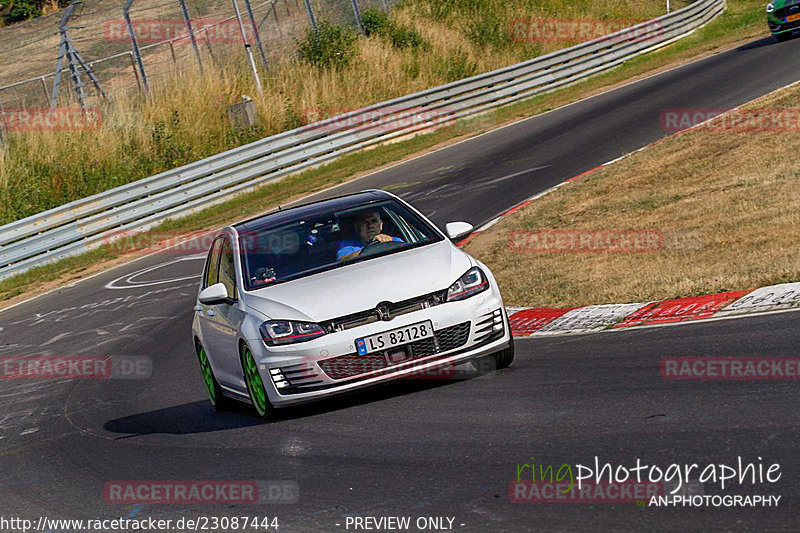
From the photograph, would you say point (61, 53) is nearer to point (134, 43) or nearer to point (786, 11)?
point (134, 43)

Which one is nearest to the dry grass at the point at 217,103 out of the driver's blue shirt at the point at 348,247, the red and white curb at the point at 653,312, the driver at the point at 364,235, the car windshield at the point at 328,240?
the red and white curb at the point at 653,312

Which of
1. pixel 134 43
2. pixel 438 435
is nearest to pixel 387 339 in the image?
pixel 438 435

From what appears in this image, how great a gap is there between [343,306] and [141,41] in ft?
146

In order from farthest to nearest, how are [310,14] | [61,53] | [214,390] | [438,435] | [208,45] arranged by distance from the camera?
[310,14]
[208,45]
[61,53]
[214,390]
[438,435]

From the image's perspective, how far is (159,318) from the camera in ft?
49.3

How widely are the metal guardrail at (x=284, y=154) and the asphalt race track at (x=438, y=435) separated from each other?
10.5m

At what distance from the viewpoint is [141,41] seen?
49.6m

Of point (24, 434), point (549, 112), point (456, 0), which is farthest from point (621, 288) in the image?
point (456, 0)

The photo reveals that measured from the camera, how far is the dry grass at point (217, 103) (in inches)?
1114

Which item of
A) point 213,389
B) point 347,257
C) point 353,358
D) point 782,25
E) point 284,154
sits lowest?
point 284,154

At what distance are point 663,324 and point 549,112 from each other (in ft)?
68.9

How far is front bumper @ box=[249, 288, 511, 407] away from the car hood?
17 cm

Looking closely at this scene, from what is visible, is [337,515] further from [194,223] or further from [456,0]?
[456,0]

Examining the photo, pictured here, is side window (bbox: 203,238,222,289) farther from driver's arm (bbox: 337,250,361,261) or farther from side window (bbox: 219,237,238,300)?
driver's arm (bbox: 337,250,361,261)
